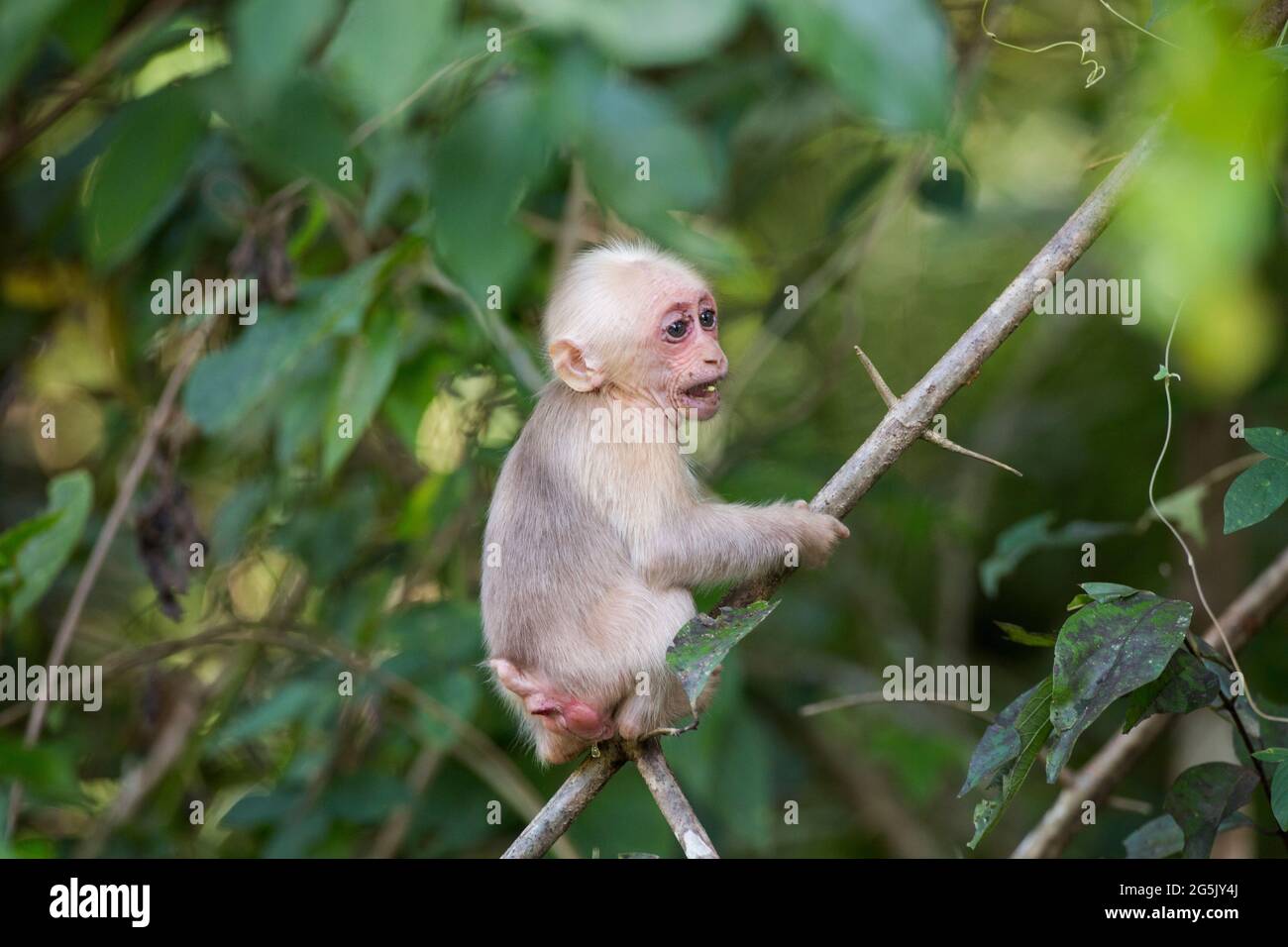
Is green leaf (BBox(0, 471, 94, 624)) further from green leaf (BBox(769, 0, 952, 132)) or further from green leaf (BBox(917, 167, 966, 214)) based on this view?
green leaf (BBox(917, 167, 966, 214))

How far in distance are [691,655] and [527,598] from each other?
990mm

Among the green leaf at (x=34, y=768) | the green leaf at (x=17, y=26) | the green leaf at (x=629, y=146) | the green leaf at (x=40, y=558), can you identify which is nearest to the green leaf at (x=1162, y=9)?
the green leaf at (x=629, y=146)

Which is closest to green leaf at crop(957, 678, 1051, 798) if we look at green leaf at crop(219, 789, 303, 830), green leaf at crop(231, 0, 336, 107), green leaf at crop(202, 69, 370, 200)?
green leaf at crop(231, 0, 336, 107)

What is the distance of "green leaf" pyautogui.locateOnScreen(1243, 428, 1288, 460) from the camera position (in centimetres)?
318

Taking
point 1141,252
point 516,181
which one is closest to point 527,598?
point 516,181

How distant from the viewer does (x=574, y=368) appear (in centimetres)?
428

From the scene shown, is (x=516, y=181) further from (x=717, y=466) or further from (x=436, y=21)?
(x=717, y=466)

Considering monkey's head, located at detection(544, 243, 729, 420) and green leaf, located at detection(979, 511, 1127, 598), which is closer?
monkey's head, located at detection(544, 243, 729, 420)

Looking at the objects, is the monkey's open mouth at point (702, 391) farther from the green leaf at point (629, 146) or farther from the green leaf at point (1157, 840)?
the green leaf at point (1157, 840)

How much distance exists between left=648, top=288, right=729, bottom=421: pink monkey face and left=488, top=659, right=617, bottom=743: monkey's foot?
108cm

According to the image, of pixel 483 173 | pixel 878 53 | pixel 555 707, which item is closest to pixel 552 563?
pixel 555 707

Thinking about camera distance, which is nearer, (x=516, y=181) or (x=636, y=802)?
(x=516, y=181)

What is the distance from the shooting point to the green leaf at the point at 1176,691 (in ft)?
10.5

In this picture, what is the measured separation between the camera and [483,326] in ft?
14.3
